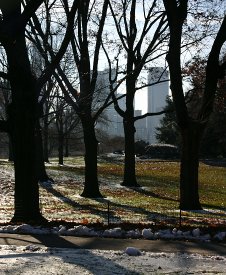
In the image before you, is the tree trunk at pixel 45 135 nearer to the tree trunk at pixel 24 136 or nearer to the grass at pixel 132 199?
the grass at pixel 132 199

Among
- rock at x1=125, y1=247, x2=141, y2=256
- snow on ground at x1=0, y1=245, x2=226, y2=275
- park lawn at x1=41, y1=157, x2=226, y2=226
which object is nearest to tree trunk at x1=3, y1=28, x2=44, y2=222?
park lawn at x1=41, y1=157, x2=226, y2=226

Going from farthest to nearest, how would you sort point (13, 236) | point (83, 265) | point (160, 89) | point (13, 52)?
point (160, 89), point (13, 52), point (13, 236), point (83, 265)

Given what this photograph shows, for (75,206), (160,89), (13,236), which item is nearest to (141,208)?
(75,206)

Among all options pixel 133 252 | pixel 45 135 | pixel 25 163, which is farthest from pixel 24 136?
pixel 45 135

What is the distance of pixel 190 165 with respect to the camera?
671 inches

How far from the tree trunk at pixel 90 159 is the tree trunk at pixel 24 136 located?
10153 millimetres

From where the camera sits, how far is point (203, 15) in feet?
62.8

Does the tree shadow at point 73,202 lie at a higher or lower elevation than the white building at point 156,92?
lower

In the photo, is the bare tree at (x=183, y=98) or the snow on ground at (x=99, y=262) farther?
the bare tree at (x=183, y=98)

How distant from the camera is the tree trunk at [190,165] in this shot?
16.8 m

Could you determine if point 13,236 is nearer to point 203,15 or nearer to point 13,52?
point 13,52

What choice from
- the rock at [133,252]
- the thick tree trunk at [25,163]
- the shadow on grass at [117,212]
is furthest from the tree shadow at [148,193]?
the rock at [133,252]

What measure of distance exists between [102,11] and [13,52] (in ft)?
38.0

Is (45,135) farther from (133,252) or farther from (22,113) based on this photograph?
(133,252)
